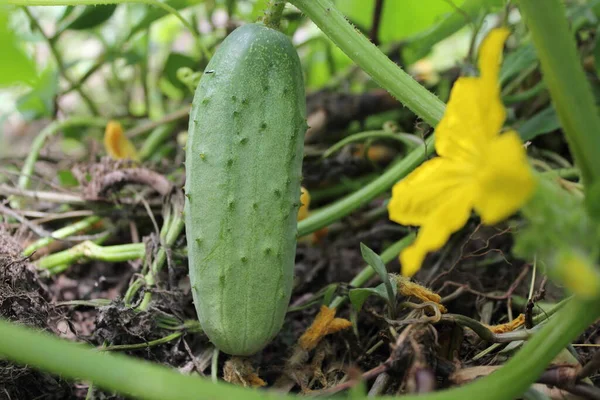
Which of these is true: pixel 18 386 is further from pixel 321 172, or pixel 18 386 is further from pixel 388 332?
pixel 321 172

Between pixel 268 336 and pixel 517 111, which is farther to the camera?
pixel 517 111

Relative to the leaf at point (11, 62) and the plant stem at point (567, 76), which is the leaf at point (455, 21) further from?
the leaf at point (11, 62)

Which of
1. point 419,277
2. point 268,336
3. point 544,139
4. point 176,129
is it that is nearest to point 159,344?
point 268,336

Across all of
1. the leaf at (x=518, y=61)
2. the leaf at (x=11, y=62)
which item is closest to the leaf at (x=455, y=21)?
the leaf at (x=518, y=61)

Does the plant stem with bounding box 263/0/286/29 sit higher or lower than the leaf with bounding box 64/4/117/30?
higher

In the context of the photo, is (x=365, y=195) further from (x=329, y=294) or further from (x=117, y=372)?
(x=117, y=372)

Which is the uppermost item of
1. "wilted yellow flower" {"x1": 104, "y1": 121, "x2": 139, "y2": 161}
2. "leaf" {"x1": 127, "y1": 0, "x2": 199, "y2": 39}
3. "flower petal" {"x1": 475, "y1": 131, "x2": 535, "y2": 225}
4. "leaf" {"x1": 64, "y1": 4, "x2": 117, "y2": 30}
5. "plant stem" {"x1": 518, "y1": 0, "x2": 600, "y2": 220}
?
"plant stem" {"x1": 518, "y1": 0, "x2": 600, "y2": 220}

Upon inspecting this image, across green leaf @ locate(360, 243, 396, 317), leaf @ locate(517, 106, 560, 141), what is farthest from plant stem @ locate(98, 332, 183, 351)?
leaf @ locate(517, 106, 560, 141)

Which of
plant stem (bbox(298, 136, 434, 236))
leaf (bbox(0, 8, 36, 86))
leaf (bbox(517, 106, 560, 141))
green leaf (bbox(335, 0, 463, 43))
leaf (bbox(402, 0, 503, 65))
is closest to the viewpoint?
plant stem (bbox(298, 136, 434, 236))

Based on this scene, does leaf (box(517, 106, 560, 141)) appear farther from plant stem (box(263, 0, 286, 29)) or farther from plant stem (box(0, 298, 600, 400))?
plant stem (box(0, 298, 600, 400))
